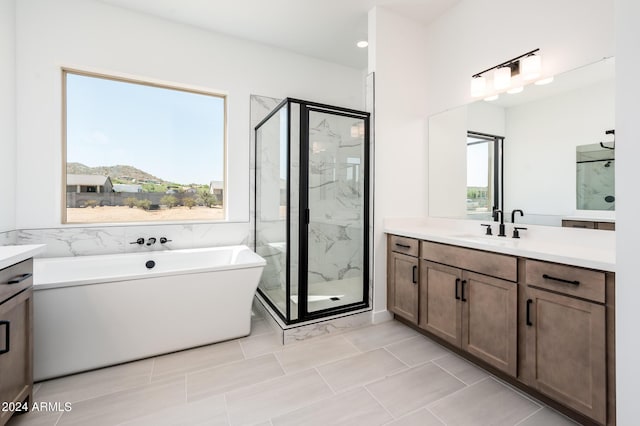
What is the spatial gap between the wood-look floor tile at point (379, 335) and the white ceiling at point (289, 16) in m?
3.00

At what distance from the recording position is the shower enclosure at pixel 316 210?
2420 millimetres

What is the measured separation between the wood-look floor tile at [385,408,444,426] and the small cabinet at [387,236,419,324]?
90 centimetres

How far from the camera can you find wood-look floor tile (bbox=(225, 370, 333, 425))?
5.05 ft

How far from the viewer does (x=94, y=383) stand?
1807 mm

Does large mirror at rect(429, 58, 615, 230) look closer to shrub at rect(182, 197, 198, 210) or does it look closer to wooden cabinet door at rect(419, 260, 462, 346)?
wooden cabinet door at rect(419, 260, 462, 346)

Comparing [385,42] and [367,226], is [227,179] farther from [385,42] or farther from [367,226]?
[385,42]

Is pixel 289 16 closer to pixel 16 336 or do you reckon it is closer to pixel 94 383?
pixel 16 336

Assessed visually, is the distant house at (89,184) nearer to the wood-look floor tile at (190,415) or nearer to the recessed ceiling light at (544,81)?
the wood-look floor tile at (190,415)

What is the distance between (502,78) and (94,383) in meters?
3.66

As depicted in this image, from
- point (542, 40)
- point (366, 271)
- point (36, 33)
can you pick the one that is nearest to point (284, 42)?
point (36, 33)

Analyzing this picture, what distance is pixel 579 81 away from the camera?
1.88m

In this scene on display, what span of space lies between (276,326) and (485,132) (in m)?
2.50

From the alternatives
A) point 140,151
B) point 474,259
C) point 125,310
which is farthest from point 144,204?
point 474,259

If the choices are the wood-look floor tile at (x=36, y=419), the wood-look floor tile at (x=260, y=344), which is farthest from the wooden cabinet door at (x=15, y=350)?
the wood-look floor tile at (x=260, y=344)
